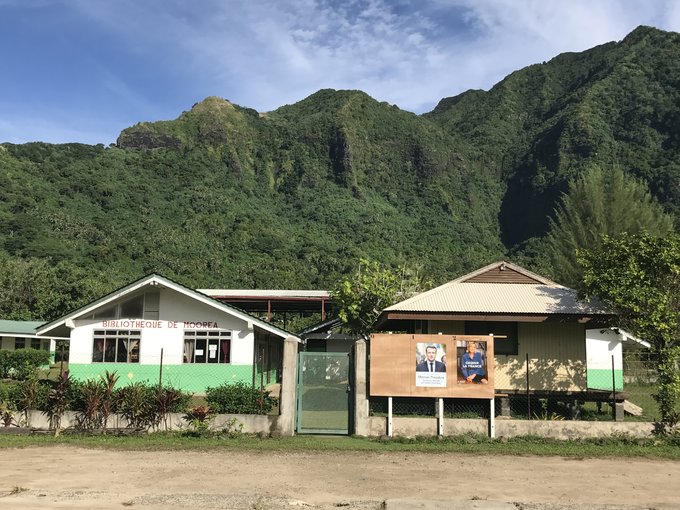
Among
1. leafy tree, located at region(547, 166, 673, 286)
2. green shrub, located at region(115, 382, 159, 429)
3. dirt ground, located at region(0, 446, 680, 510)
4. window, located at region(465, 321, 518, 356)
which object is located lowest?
dirt ground, located at region(0, 446, 680, 510)

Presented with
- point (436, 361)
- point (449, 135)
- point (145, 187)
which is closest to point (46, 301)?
point (436, 361)

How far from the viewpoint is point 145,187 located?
106m

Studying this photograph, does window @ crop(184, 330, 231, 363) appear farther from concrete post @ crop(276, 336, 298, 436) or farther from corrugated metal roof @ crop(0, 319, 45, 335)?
corrugated metal roof @ crop(0, 319, 45, 335)

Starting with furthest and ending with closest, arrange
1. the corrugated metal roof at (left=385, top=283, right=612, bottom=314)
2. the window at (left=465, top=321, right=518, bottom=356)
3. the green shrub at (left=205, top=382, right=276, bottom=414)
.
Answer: the window at (left=465, top=321, right=518, bottom=356)
the corrugated metal roof at (left=385, top=283, right=612, bottom=314)
the green shrub at (left=205, top=382, right=276, bottom=414)

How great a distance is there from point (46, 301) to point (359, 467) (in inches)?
1920

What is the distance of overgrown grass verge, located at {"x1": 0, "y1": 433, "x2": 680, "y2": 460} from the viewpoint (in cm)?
1280

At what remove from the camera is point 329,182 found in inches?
5374

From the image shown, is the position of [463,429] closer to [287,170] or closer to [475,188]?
[287,170]

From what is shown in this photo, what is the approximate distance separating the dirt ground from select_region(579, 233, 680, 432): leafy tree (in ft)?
8.91

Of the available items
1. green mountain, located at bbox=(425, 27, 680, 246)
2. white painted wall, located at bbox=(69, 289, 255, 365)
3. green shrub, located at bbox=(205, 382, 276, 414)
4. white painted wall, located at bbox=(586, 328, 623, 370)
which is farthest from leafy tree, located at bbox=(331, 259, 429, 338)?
green mountain, located at bbox=(425, 27, 680, 246)

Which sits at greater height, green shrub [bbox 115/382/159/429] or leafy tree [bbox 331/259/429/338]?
leafy tree [bbox 331/259/429/338]

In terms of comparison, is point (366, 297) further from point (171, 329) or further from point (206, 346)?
point (171, 329)

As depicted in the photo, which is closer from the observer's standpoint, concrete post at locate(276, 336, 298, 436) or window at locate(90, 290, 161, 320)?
concrete post at locate(276, 336, 298, 436)

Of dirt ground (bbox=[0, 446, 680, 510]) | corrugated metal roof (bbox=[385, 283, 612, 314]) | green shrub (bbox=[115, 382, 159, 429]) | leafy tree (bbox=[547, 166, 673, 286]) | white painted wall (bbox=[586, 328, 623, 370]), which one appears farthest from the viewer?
leafy tree (bbox=[547, 166, 673, 286])
